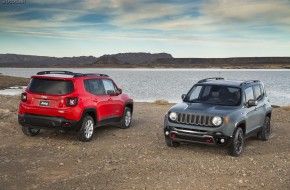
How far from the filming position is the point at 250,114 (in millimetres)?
9953

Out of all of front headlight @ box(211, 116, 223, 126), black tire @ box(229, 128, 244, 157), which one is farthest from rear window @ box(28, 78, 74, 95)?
black tire @ box(229, 128, 244, 157)

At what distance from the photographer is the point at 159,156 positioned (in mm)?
9148

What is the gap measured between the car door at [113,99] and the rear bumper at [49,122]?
6.52 ft

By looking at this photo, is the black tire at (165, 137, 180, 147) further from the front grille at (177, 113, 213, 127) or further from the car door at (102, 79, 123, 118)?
the car door at (102, 79, 123, 118)

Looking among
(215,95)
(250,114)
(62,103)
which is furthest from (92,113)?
(250,114)

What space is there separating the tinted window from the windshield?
2.55 metres

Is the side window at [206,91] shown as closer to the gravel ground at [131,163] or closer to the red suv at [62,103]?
the gravel ground at [131,163]

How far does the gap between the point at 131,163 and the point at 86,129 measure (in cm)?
257

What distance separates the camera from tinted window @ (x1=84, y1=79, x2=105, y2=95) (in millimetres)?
10622

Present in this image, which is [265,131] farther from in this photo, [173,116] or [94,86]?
A: [94,86]

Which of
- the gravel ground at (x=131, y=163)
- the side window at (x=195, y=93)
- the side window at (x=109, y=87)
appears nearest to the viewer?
the gravel ground at (x=131, y=163)

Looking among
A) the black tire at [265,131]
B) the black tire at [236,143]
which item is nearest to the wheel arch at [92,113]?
the black tire at [236,143]

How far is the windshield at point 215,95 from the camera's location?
9922 mm

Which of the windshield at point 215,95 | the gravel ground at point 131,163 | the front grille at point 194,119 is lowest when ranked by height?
the gravel ground at point 131,163
